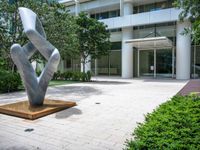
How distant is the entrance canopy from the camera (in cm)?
1796

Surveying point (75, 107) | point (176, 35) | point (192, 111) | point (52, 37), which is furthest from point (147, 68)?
point (192, 111)

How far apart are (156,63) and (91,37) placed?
25.0 ft

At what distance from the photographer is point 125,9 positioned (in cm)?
2306

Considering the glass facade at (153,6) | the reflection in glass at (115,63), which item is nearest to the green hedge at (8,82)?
the reflection in glass at (115,63)

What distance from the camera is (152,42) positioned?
755 inches

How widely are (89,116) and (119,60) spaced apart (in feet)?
61.2

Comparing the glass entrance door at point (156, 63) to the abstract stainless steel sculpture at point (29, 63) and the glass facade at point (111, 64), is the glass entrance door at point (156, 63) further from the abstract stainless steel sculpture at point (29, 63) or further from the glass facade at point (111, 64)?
the abstract stainless steel sculpture at point (29, 63)

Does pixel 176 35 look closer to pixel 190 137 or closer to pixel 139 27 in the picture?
pixel 139 27

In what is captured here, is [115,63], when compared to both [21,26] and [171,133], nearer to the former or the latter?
[21,26]

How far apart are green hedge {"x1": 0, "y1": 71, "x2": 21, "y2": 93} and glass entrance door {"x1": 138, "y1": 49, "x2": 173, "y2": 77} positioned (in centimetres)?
1426

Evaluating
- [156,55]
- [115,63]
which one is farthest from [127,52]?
[156,55]

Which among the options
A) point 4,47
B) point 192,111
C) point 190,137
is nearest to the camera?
point 190,137

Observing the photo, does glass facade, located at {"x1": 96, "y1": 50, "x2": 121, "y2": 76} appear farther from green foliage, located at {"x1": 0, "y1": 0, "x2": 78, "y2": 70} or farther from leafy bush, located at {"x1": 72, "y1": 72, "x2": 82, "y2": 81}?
green foliage, located at {"x1": 0, "y1": 0, "x2": 78, "y2": 70}

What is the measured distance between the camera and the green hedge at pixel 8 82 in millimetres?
11672
